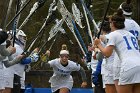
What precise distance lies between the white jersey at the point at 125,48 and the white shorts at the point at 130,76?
6 centimetres

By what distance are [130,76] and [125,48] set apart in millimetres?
419

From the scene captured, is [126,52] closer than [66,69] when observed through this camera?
Yes

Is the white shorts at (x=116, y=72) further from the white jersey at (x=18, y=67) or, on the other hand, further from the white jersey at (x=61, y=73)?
the white jersey at (x=61, y=73)

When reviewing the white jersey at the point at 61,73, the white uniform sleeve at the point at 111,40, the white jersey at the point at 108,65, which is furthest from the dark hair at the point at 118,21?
the white jersey at the point at 61,73

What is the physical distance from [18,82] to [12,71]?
425 millimetres

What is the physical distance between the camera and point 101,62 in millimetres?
10398

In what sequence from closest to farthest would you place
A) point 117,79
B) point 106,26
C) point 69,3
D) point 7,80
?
point 117,79, point 106,26, point 7,80, point 69,3

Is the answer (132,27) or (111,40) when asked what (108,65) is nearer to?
(132,27)

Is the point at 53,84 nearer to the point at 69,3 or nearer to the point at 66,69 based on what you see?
the point at 66,69

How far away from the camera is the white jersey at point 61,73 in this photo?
1257 cm

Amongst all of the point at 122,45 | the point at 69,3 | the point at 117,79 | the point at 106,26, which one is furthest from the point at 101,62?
the point at 69,3

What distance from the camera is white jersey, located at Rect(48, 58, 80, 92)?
1257 centimetres

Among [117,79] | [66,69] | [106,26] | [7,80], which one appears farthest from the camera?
[66,69]

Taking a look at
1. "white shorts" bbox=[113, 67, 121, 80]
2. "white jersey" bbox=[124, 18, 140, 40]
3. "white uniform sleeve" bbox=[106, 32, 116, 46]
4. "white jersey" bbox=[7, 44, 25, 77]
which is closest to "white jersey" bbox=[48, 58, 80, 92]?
"white jersey" bbox=[7, 44, 25, 77]
